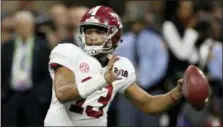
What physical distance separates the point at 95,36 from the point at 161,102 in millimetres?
719

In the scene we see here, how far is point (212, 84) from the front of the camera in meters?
9.99

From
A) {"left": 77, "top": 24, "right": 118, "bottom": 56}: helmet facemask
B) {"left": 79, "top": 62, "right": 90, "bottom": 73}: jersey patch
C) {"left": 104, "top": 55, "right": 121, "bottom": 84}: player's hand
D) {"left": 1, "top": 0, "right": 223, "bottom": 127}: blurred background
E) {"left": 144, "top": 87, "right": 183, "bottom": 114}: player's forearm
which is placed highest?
{"left": 77, "top": 24, "right": 118, "bottom": 56}: helmet facemask

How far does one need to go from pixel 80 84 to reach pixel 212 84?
4722mm

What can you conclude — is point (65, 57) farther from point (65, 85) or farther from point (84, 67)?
point (65, 85)

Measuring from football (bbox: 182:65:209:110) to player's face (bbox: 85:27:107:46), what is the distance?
2.06 ft

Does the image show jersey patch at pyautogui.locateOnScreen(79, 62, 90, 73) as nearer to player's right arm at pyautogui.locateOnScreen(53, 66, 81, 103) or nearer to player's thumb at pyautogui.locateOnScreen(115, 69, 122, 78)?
player's right arm at pyautogui.locateOnScreen(53, 66, 81, 103)

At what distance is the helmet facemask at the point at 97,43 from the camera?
5.79m

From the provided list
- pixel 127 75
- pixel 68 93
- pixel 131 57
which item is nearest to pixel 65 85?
pixel 68 93

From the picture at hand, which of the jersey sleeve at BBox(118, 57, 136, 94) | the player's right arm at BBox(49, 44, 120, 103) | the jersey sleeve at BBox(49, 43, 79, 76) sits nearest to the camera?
the player's right arm at BBox(49, 44, 120, 103)

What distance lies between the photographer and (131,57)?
9625 millimetres

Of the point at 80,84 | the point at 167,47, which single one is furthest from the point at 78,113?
the point at 167,47

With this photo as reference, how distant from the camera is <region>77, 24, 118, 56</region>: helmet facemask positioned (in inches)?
228

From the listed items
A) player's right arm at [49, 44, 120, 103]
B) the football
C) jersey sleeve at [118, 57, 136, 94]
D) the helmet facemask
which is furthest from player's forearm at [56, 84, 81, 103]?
the football

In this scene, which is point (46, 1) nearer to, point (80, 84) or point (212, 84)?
point (212, 84)
